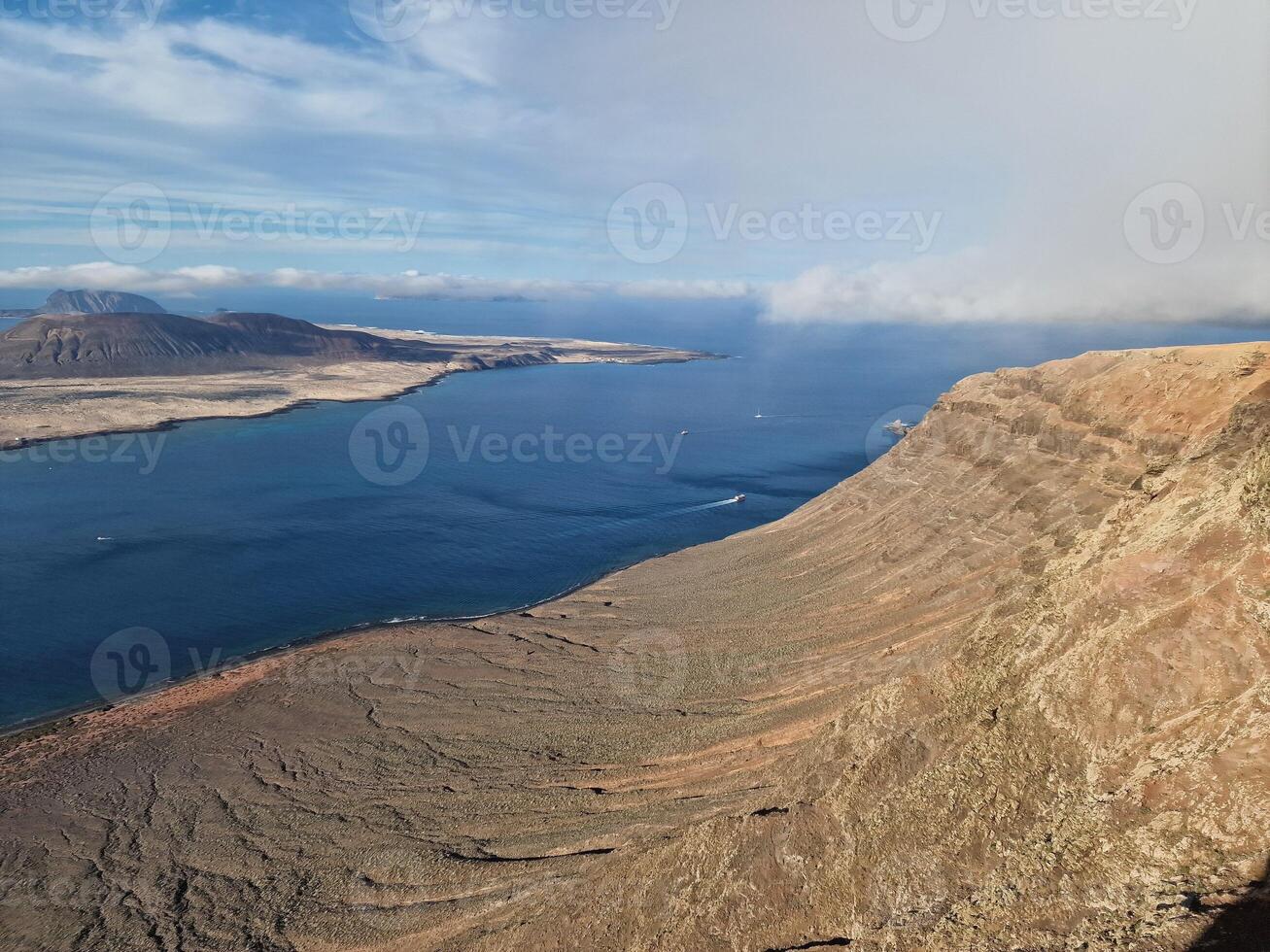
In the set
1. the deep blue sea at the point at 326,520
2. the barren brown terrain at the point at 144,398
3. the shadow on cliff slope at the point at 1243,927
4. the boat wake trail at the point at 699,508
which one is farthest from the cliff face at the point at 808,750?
the barren brown terrain at the point at 144,398

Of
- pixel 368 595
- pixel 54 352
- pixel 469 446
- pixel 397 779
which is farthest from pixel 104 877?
pixel 54 352

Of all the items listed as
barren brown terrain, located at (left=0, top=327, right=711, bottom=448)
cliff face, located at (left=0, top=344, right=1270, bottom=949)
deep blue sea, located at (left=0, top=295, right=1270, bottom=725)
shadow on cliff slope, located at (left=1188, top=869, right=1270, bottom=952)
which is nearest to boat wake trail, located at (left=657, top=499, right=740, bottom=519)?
deep blue sea, located at (left=0, top=295, right=1270, bottom=725)

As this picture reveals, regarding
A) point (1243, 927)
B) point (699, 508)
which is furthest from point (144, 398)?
point (1243, 927)

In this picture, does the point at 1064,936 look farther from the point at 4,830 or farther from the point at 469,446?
the point at 469,446

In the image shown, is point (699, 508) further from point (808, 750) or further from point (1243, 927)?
point (1243, 927)

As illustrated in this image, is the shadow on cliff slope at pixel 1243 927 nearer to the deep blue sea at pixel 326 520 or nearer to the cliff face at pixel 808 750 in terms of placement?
the cliff face at pixel 808 750

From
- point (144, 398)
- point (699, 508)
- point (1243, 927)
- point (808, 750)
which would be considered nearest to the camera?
point (1243, 927)

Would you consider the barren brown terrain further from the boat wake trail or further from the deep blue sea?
the boat wake trail
